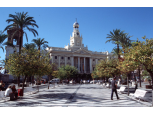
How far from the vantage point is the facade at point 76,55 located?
66.1m

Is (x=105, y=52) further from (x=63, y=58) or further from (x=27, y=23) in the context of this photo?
(x=27, y=23)

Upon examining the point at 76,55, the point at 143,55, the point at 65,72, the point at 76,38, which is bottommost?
the point at 65,72

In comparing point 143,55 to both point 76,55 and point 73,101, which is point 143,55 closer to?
point 73,101

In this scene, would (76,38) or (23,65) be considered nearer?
(23,65)

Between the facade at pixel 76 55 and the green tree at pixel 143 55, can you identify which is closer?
the green tree at pixel 143 55

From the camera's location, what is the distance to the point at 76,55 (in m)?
69.7

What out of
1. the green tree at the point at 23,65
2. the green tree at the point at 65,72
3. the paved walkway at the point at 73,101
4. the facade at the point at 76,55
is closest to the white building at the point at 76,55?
the facade at the point at 76,55

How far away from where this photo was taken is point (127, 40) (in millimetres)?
27906

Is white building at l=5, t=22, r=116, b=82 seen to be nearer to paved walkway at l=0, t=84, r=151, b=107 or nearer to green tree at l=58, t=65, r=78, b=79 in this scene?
green tree at l=58, t=65, r=78, b=79

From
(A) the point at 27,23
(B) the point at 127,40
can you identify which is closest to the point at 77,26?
(B) the point at 127,40

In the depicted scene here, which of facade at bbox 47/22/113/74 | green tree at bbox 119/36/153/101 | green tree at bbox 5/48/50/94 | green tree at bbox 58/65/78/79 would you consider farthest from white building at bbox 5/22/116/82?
green tree at bbox 119/36/153/101

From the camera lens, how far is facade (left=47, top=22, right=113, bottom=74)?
66.1 meters

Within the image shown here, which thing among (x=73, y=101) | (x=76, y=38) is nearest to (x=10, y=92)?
(x=73, y=101)

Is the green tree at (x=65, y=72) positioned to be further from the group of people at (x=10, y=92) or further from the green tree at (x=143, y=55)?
the green tree at (x=143, y=55)
